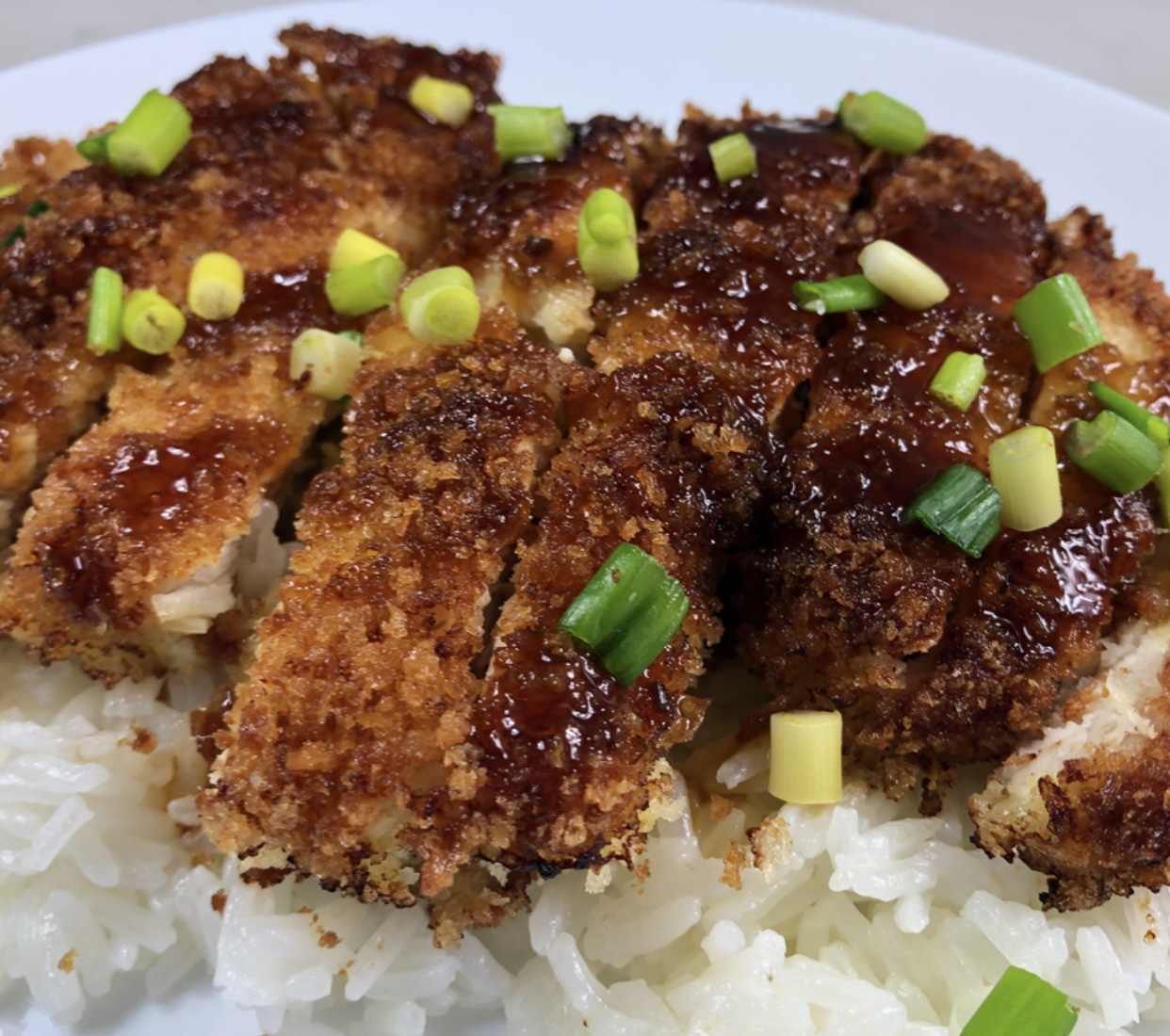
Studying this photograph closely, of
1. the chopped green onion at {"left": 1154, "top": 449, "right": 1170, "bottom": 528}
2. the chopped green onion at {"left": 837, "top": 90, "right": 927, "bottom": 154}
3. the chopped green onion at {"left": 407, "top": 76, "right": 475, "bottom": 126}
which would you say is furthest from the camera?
the chopped green onion at {"left": 407, "top": 76, "right": 475, "bottom": 126}

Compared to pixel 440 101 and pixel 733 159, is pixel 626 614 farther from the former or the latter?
pixel 440 101

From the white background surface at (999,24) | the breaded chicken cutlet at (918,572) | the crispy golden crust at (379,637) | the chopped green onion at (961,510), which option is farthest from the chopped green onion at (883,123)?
the white background surface at (999,24)

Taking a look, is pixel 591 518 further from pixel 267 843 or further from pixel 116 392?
pixel 116 392

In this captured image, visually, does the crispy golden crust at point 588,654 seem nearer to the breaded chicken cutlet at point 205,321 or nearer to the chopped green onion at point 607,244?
the chopped green onion at point 607,244

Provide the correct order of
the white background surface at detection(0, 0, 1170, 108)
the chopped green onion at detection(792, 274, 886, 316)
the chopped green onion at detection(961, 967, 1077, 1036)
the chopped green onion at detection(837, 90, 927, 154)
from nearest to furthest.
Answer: the chopped green onion at detection(961, 967, 1077, 1036)
the chopped green onion at detection(792, 274, 886, 316)
the chopped green onion at detection(837, 90, 927, 154)
the white background surface at detection(0, 0, 1170, 108)

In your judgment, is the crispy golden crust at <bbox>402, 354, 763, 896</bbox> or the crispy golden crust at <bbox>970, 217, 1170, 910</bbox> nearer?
the crispy golden crust at <bbox>402, 354, 763, 896</bbox>

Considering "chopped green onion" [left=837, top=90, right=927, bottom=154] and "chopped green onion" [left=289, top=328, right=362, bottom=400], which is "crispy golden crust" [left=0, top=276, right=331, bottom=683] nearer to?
"chopped green onion" [left=289, top=328, right=362, bottom=400]

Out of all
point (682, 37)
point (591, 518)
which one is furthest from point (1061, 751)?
point (682, 37)

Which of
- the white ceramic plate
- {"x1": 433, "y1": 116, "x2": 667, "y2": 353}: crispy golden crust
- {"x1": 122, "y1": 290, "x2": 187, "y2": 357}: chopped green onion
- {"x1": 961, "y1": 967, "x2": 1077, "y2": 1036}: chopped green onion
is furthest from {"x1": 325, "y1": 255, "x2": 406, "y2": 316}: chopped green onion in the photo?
the white ceramic plate
